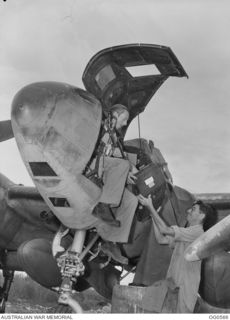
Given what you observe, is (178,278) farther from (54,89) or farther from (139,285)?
(54,89)

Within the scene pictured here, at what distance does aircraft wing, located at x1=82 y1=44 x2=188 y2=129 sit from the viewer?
6.34 metres

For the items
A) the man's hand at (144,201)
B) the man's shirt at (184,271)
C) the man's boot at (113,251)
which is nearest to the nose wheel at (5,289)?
the man's boot at (113,251)

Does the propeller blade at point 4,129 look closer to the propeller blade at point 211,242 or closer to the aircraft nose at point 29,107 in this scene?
the aircraft nose at point 29,107

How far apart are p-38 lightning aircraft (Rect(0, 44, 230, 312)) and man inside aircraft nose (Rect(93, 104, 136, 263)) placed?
111mm

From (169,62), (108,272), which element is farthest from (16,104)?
(108,272)

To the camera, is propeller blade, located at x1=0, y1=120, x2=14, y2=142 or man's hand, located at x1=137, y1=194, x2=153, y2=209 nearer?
man's hand, located at x1=137, y1=194, x2=153, y2=209

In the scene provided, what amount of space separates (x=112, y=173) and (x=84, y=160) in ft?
1.44

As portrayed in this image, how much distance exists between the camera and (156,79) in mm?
7051

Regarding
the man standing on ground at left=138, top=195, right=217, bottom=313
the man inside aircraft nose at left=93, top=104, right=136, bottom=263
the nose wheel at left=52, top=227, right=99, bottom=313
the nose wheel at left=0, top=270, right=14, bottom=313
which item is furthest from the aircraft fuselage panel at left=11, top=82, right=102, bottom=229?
the nose wheel at left=0, top=270, right=14, bottom=313

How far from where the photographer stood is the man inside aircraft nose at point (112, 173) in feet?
18.7

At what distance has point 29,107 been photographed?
5.25 m

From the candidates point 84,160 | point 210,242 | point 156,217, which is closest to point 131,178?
point 156,217

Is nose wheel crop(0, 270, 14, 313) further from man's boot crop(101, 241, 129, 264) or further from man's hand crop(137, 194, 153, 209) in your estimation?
man's hand crop(137, 194, 153, 209)

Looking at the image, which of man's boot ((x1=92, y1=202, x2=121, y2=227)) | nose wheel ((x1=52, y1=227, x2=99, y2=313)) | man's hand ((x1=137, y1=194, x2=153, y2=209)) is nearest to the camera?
nose wheel ((x1=52, y1=227, x2=99, y2=313))
